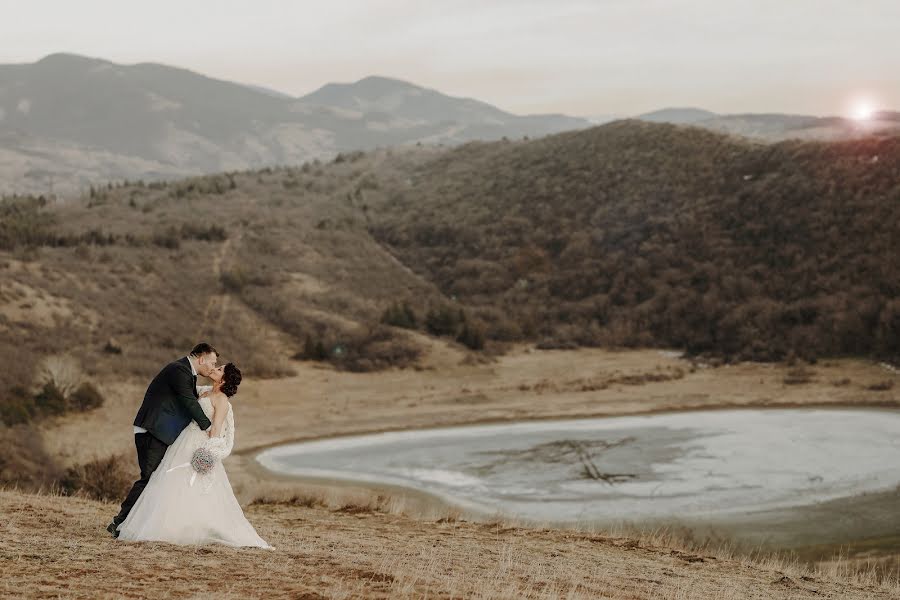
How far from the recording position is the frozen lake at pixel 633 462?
18.9 meters

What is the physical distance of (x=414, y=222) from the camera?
59844mm

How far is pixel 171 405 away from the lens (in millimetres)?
10203

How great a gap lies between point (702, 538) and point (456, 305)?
97.5ft

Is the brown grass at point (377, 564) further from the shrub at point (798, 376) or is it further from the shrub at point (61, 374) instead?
the shrub at point (798, 376)

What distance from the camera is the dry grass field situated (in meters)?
8.92

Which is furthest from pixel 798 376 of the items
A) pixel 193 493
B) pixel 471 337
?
pixel 193 493

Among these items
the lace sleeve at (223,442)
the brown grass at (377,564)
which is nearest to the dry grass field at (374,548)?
the brown grass at (377,564)

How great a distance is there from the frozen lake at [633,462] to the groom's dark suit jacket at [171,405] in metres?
9.15

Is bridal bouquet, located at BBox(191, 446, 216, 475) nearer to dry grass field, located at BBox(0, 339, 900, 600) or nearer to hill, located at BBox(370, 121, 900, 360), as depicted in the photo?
dry grass field, located at BBox(0, 339, 900, 600)

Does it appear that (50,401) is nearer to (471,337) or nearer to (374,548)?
(374,548)

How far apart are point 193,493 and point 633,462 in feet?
45.3

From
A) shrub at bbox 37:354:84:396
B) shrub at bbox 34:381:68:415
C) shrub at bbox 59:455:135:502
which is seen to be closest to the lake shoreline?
shrub at bbox 59:455:135:502

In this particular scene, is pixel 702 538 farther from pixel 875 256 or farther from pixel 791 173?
pixel 791 173

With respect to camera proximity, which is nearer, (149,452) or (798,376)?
(149,452)
